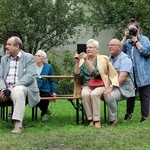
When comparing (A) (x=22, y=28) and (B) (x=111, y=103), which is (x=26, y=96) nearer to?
(B) (x=111, y=103)

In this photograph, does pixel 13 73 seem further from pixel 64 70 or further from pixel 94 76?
pixel 64 70

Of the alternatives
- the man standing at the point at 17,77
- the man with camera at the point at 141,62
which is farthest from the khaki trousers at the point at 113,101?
the man standing at the point at 17,77

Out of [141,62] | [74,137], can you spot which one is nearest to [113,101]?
[141,62]

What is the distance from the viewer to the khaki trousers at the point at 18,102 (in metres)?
7.67

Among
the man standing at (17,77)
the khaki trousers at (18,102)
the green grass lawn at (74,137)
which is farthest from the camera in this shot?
the man standing at (17,77)

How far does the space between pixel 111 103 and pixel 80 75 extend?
76cm

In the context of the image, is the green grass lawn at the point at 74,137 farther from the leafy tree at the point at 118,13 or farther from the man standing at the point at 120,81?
the leafy tree at the point at 118,13

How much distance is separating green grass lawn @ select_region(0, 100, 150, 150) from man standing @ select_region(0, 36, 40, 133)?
0.56 metres

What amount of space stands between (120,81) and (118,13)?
29.3 ft

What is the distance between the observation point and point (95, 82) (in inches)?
332

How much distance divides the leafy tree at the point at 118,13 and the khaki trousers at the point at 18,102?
697 cm

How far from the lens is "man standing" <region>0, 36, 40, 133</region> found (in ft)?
25.6

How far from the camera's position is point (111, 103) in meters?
8.30

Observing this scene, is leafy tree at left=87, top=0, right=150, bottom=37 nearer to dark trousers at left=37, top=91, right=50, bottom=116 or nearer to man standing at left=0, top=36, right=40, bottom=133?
dark trousers at left=37, top=91, right=50, bottom=116
